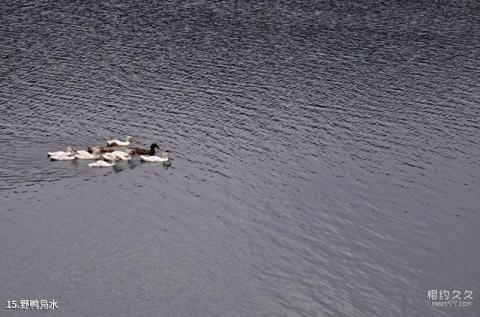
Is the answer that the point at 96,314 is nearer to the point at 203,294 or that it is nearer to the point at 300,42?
the point at 203,294

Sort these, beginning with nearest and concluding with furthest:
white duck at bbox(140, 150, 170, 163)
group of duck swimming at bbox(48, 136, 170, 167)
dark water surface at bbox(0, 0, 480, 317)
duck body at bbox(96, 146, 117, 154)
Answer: dark water surface at bbox(0, 0, 480, 317) → group of duck swimming at bbox(48, 136, 170, 167) → duck body at bbox(96, 146, 117, 154) → white duck at bbox(140, 150, 170, 163)

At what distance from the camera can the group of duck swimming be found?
73.9 metres

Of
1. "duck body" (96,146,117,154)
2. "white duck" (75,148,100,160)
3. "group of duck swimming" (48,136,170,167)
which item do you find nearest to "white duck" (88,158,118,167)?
"group of duck swimming" (48,136,170,167)

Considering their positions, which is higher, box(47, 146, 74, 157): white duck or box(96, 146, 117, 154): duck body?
box(47, 146, 74, 157): white duck

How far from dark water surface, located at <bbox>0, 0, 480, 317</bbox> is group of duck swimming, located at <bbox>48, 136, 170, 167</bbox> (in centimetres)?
94

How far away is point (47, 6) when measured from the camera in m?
136

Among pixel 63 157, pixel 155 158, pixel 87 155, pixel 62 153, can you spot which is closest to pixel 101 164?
pixel 87 155

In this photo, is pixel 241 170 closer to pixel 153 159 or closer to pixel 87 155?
pixel 153 159

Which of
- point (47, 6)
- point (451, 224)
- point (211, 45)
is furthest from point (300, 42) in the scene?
point (451, 224)

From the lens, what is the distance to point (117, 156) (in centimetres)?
7550

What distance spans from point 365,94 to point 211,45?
100 ft

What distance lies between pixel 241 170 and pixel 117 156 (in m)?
13.1

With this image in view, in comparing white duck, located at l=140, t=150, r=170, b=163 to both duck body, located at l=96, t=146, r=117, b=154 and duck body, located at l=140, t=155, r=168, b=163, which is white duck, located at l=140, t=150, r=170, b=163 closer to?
duck body, located at l=140, t=155, r=168, b=163

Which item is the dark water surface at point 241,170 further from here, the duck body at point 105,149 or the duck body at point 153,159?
the duck body at point 105,149
